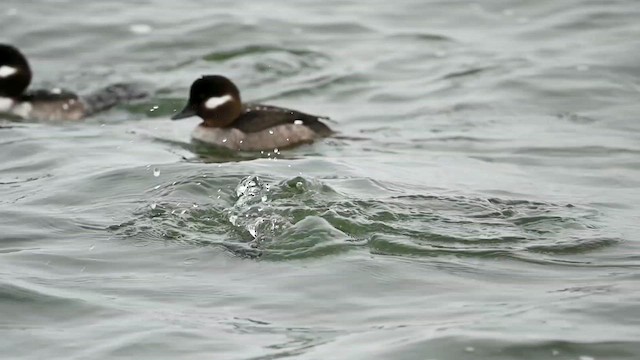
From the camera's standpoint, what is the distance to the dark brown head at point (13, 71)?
14.0 meters

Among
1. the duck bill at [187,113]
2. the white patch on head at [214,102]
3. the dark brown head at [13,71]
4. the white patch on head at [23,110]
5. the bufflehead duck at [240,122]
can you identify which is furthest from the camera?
the dark brown head at [13,71]

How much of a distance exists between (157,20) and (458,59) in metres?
4.25

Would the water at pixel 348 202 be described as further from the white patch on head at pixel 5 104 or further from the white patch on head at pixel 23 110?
the white patch on head at pixel 5 104

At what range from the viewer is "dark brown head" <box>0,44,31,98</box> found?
46.0 feet

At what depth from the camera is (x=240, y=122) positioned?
12.3 m

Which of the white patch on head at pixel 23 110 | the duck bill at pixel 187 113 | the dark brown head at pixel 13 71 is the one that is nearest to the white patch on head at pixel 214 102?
the duck bill at pixel 187 113

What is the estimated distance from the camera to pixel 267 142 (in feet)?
39.9

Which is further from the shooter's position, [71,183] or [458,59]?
[458,59]

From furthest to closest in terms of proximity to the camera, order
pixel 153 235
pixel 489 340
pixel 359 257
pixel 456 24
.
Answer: pixel 456 24, pixel 153 235, pixel 359 257, pixel 489 340

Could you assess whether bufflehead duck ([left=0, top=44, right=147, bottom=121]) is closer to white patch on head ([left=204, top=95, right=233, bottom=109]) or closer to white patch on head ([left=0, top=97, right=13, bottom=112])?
white patch on head ([left=0, top=97, right=13, bottom=112])

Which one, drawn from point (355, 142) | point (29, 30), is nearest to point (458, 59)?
point (355, 142)

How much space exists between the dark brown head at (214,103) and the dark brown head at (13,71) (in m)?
2.21

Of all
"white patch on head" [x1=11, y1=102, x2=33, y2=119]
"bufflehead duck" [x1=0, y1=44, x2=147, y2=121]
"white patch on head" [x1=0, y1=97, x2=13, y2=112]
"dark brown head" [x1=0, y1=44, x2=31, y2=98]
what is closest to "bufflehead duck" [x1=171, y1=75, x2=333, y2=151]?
"bufflehead duck" [x1=0, y1=44, x2=147, y2=121]

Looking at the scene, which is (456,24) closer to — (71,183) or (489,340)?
(71,183)
